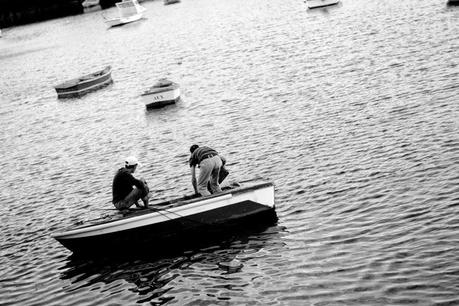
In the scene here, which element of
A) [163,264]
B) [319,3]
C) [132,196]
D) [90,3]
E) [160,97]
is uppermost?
→ [90,3]

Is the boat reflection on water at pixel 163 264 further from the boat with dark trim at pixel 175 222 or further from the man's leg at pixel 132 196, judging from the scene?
the man's leg at pixel 132 196

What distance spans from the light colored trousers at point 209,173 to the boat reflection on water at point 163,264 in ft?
4.87

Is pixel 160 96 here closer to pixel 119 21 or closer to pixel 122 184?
pixel 122 184

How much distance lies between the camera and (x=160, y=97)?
3734cm

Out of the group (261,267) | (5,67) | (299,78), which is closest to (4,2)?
(5,67)

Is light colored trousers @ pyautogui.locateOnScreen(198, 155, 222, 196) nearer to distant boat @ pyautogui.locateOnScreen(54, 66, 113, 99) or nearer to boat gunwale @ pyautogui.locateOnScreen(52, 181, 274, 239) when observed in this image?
boat gunwale @ pyautogui.locateOnScreen(52, 181, 274, 239)

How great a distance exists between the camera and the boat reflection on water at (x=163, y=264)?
53.9ft

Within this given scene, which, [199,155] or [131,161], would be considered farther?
[199,155]

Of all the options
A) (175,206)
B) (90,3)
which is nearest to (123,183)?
(175,206)

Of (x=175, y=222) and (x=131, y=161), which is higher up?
(x=131, y=161)

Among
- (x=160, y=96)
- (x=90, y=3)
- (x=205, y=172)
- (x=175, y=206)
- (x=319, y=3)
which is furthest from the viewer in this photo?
(x=90, y=3)

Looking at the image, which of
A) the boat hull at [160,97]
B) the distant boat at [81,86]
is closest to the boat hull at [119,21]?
the distant boat at [81,86]

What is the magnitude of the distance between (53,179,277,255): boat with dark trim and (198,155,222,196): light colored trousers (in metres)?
0.56

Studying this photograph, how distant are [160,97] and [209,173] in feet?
64.4
